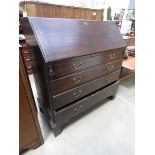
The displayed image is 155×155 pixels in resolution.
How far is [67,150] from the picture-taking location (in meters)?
1.27

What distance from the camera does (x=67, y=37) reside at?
1.17m

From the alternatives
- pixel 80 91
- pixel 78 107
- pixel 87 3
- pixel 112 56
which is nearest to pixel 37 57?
pixel 80 91

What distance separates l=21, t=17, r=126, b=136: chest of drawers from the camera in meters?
1.05

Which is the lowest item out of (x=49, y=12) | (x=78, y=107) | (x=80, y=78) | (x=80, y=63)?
(x=78, y=107)

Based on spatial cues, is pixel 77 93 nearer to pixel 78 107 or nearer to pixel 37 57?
pixel 78 107

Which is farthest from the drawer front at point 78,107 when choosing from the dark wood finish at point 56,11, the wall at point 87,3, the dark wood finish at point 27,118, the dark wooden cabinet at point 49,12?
the wall at point 87,3

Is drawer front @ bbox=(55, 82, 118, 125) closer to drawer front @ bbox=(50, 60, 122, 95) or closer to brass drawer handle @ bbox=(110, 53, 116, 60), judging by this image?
drawer front @ bbox=(50, 60, 122, 95)

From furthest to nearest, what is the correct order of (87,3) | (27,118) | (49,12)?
(87,3) → (49,12) → (27,118)

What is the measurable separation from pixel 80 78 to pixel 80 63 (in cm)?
16

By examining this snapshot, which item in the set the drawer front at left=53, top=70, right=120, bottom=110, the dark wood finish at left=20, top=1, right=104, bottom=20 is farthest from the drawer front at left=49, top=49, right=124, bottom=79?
the dark wood finish at left=20, top=1, right=104, bottom=20

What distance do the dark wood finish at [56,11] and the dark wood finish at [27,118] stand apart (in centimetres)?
198
